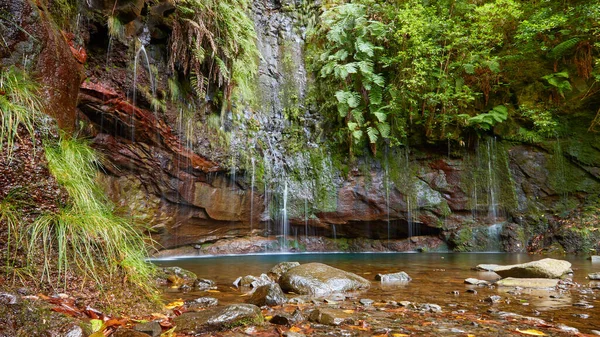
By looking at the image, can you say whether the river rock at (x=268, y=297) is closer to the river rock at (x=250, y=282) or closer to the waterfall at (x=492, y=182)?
the river rock at (x=250, y=282)

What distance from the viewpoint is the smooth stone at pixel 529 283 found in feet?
15.1

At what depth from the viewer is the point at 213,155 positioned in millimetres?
9898

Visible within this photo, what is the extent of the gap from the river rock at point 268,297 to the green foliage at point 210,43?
234 inches

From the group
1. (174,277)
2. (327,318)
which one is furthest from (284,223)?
(327,318)

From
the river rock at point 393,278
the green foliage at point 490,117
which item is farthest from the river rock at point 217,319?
the green foliage at point 490,117

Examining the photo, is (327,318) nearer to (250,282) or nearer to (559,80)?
(250,282)

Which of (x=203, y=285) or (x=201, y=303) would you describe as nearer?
(x=201, y=303)

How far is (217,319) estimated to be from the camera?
2615mm

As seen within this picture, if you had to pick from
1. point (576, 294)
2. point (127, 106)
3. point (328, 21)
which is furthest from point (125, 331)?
point (328, 21)

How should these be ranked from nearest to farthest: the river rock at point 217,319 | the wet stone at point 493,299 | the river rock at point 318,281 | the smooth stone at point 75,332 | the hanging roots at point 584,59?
the smooth stone at point 75,332, the river rock at point 217,319, the wet stone at point 493,299, the river rock at point 318,281, the hanging roots at point 584,59

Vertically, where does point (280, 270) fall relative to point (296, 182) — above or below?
below

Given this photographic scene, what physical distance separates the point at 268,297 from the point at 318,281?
104 cm

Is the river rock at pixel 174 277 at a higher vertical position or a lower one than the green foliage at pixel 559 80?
lower

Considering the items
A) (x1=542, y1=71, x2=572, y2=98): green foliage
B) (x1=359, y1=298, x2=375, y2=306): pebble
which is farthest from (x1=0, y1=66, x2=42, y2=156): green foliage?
(x1=542, y1=71, x2=572, y2=98): green foliage
